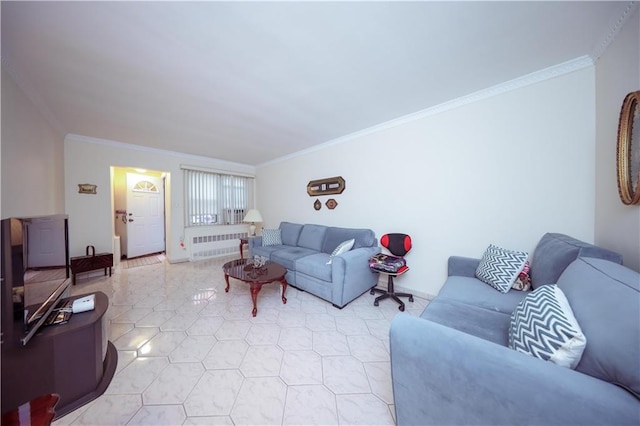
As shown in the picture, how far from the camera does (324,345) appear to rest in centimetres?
177

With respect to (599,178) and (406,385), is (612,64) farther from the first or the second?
(406,385)

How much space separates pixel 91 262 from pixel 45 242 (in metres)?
2.63

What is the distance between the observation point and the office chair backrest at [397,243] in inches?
103

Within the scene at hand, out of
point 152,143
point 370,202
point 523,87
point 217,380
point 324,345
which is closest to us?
point 217,380

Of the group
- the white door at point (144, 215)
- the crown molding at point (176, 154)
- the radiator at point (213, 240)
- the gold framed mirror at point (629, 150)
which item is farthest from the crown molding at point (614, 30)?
the white door at point (144, 215)

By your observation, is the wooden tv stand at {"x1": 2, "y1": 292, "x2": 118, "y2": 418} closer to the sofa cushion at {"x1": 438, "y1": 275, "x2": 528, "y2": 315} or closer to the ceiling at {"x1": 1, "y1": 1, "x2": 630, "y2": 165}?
the ceiling at {"x1": 1, "y1": 1, "x2": 630, "y2": 165}

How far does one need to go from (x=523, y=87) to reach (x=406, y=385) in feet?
8.93

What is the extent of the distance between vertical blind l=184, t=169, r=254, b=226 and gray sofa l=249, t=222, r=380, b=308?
1612 mm

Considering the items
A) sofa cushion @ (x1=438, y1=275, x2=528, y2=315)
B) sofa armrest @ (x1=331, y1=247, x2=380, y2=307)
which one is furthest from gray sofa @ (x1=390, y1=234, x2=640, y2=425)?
sofa armrest @ (x1=331, y1=247, x2=380, y2=307)

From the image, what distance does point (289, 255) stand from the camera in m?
3.12

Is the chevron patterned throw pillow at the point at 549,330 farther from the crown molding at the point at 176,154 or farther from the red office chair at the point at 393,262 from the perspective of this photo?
the crown molding at the point at 176,154

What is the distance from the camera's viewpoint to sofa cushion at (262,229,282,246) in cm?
393

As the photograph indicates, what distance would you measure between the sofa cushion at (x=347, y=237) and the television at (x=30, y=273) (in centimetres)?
274

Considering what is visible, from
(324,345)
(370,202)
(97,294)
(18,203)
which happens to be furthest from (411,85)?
(18,203)
